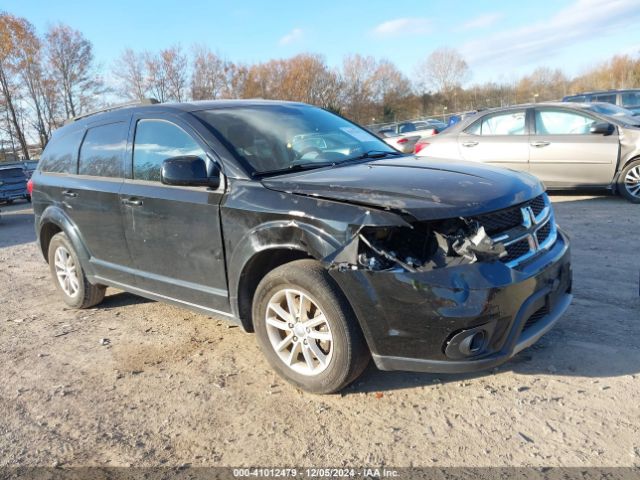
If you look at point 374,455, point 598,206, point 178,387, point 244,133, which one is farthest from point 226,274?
point 598,206

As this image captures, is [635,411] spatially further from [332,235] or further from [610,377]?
[332,235]

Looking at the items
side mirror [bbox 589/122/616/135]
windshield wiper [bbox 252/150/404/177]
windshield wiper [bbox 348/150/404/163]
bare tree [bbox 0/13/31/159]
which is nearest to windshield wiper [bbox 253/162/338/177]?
windshield wiper [bbox 252/150/404/177]

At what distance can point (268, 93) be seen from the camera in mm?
60969

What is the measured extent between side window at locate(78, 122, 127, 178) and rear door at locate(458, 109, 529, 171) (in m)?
6.41

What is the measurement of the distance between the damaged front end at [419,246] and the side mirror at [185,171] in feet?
3.91

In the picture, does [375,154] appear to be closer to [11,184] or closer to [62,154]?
[62,154]

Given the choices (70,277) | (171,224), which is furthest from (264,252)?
(70,277)

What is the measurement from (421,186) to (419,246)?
1.31ft

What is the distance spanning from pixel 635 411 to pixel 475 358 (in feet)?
2.96

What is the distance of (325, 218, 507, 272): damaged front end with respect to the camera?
9.05 feet

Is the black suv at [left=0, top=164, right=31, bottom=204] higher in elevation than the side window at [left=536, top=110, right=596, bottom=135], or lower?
lower

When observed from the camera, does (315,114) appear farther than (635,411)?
Yes

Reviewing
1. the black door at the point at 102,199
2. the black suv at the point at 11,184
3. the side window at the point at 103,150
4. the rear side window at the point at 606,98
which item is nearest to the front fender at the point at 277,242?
the black door at the point at 102,199

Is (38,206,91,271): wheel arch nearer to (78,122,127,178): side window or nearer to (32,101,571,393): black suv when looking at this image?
(32,101,571,393): black suv
